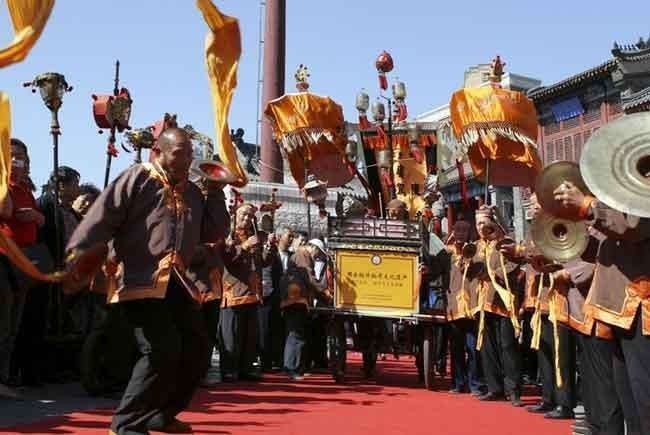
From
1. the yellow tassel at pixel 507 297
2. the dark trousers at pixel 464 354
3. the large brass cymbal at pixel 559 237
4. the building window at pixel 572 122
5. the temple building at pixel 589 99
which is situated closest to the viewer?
the large brass cymbal at pixel 559 237

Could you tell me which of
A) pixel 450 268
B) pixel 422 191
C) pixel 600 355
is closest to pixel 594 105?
pixel 422 191

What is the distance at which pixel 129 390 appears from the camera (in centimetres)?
378

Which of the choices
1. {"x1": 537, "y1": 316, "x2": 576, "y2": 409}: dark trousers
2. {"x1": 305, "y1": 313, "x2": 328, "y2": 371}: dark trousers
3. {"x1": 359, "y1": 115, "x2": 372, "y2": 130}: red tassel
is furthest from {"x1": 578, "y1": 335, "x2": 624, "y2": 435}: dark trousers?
{"x1": 359, "y1": 115, "x2": 372, "y2": 130}: red tassel

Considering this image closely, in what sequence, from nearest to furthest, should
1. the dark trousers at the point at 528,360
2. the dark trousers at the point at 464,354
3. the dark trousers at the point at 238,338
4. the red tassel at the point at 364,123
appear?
the dark trousers at the point at 464,354
the dark trousers at the point at 238,338
the dark trousers at the point at 528,360
the red tassel at the point at 364,123

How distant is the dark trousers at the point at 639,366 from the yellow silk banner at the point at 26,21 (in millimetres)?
3319

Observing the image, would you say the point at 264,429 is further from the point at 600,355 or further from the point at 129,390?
the point at 600,355

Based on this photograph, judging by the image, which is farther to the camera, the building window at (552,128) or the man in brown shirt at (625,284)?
the building window at (552,128)

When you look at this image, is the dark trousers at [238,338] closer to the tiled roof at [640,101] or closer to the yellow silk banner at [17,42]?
the yellow silk banner at [17,42]

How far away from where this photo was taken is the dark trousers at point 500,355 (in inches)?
255

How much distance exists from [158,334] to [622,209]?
218 centimetres

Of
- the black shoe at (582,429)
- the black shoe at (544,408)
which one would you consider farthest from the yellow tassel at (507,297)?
the black shoe at (582,429)

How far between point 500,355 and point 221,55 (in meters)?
3.40

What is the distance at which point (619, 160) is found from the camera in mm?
3238

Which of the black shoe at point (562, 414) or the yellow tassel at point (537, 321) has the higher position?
the yellow tassel at point (537, 321)
